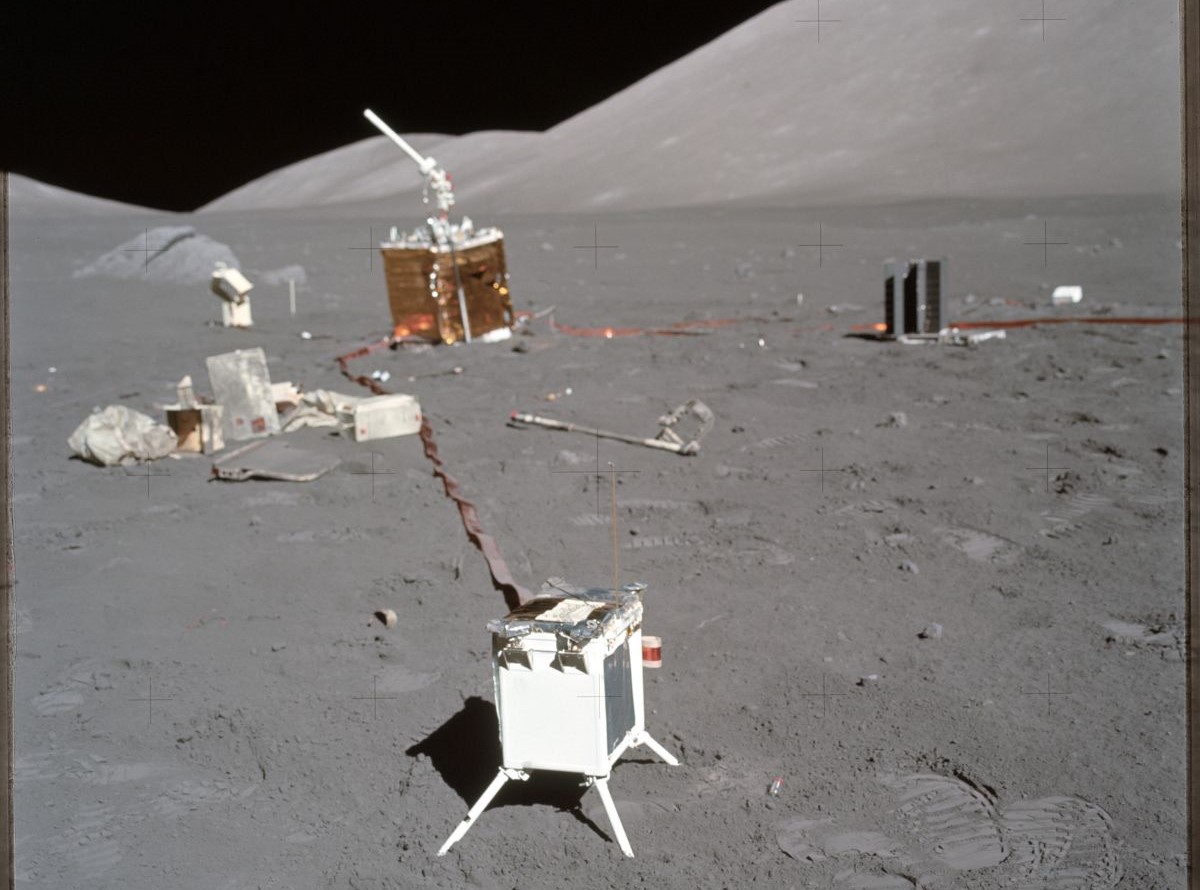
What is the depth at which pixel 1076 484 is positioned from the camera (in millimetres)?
6027

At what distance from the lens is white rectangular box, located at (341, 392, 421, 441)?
743 cm

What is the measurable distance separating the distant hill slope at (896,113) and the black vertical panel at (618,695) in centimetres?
2201

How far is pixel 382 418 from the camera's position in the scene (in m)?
7.49

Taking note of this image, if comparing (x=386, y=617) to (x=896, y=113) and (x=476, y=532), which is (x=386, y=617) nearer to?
(x=476, y=532)

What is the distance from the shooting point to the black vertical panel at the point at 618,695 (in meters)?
3.06

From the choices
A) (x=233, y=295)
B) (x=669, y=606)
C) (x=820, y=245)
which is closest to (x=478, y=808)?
(x=669, y=606)

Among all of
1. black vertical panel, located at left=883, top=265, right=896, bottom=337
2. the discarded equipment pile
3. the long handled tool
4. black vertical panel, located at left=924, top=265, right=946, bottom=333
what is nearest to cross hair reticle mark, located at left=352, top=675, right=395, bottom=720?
the discarded equipment pile

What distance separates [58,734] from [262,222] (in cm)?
4268

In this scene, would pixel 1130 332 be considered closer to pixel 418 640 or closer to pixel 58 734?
pixel 418 640

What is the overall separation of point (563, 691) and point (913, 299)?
8.07 metres

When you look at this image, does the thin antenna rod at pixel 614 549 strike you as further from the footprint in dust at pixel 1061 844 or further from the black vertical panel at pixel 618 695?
the footprint in dust at pixel 1061 844

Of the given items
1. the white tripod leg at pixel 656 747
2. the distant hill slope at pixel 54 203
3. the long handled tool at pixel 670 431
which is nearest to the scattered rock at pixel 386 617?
the white tripod leg at pixel 656 747

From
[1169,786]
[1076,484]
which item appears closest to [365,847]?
[1169,786]

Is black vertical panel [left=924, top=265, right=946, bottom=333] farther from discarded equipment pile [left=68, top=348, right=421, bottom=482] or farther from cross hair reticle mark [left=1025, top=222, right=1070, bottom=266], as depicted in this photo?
cross hair reticle mark [left=1025, top=222, right=1070, bottom=266]
